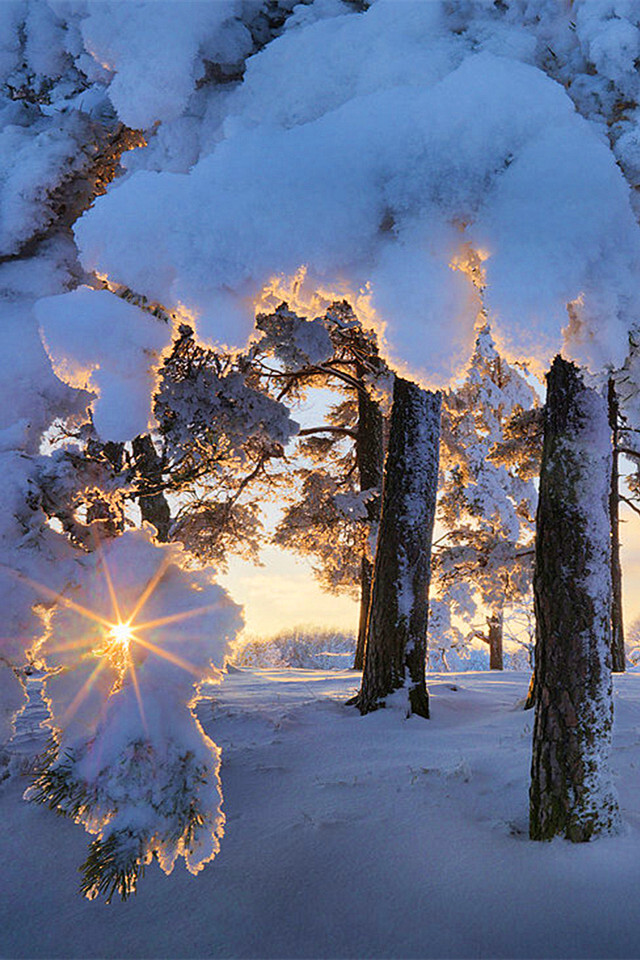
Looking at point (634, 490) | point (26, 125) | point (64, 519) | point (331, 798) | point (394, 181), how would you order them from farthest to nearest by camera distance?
point (634, 490)
point (26, 125)
point (331, 798)
point (64, 519)
point (394, 181)

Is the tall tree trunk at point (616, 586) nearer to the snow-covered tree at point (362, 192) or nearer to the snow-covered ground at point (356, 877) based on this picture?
the snow-covered ground at point (356, 877)

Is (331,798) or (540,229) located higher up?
(540,229)

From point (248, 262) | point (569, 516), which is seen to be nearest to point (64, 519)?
point (248, 262)

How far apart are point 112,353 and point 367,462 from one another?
9.63 metres

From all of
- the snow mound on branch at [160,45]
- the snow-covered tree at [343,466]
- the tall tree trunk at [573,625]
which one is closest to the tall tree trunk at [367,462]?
the snow-covered tree at [343,466]

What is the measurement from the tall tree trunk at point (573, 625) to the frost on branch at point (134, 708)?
6.76 feet

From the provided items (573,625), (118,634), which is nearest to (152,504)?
(118,634)

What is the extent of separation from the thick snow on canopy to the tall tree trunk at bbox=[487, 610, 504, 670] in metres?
21.6

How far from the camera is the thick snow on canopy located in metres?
2.29

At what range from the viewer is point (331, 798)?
4.32m

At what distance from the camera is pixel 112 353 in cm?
302

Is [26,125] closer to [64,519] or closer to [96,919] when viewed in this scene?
[64,519]

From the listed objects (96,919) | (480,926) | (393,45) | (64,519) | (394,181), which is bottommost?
(96,919)

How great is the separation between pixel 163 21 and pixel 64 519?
2.97 m
